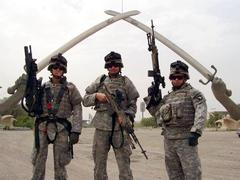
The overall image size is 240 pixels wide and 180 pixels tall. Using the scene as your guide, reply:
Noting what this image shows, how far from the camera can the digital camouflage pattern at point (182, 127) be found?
240 inches

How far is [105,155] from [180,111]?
1237 mm

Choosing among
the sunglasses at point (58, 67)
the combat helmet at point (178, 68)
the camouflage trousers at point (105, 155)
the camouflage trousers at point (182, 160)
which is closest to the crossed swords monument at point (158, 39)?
the combat helmet at point (178, 68)

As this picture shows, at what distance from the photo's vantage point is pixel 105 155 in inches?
262

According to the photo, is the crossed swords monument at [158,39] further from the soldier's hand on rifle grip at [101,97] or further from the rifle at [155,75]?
the soldier's hand on rifle grip at [101,97]

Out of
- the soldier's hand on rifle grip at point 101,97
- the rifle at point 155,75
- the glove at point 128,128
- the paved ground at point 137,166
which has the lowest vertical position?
the paved ground at point 137,166

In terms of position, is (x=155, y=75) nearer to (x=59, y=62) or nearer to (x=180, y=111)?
(x=180, y=111)

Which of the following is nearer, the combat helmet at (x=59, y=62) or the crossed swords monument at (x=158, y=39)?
the combat helmet at (x=59, y=62)

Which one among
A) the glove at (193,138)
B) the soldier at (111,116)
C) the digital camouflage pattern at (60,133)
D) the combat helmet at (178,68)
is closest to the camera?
the glove at (193,138)

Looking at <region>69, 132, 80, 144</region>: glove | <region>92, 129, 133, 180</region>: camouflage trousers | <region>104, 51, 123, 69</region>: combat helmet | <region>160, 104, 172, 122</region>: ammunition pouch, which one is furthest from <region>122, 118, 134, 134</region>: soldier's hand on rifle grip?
<region>104, 51, 123, 69</region>: combat helmet

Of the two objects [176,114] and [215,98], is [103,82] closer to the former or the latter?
[176,114]

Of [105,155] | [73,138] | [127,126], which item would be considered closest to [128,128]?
[127,126]

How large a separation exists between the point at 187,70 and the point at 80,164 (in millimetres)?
6279

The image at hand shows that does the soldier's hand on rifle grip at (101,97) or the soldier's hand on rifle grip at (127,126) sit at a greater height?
the soldier's hand on rifle grip at (101,97)

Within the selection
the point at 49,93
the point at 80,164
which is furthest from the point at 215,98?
the point at 49,93
